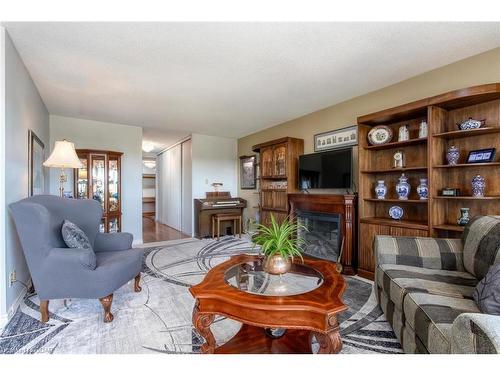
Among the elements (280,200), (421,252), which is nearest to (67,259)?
(421,252)

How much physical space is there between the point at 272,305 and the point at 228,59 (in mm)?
2157

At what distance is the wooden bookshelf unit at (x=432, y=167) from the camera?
2217 millimetres

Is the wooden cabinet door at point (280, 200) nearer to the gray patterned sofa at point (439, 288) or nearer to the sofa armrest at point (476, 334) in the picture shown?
the gray patterned sofa at point (439, 288)

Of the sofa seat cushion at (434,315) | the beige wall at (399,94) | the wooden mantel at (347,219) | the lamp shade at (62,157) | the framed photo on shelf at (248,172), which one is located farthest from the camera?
the framed photo on shelf at (248,172)

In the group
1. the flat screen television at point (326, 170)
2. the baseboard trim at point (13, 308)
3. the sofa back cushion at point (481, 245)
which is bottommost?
the baseboard trim at point (13, 308)

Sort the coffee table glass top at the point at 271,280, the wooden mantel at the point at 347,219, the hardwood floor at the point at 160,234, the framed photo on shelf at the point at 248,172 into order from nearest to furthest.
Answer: the coffee table glass top at the point at 271,280 → the wooden mantel at the point at 347,219 → the hardwood floor at the point at 160,234 → the framed photo on shelf at the point at 248,172

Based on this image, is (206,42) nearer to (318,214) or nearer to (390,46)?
(390,46)

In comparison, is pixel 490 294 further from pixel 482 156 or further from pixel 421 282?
pixel 482 156

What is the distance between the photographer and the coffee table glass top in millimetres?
1358

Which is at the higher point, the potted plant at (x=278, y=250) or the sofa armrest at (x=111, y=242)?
the potted plant at (x=278, y=250)

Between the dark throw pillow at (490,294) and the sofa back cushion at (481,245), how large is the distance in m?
0.36

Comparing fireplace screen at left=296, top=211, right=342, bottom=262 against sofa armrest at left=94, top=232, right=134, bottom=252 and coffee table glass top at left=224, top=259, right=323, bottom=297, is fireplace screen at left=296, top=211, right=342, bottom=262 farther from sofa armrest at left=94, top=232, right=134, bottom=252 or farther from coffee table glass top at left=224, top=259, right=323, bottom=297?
sofa armrest at left=94, top=232, right=134, bottom=252

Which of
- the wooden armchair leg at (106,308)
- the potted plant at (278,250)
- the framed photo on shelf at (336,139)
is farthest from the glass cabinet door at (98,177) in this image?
the potted plant at (278,250)

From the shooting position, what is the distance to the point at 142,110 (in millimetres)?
3883
